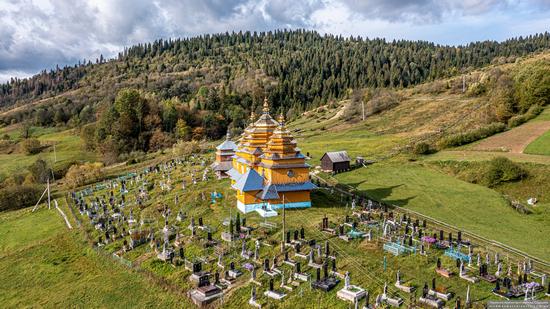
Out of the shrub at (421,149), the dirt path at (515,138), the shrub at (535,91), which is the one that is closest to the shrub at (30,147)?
the shrub at (421,149)

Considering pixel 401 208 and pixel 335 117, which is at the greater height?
pixel 335 117

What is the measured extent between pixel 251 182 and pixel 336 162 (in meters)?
17.9

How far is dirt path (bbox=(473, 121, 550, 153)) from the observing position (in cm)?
5278

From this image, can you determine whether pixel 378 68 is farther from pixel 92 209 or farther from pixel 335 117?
pixel 92 209

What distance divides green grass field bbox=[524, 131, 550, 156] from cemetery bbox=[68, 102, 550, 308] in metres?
23.9

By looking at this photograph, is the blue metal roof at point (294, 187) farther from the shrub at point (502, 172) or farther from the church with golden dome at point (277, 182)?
the shrub at point (502, 172)

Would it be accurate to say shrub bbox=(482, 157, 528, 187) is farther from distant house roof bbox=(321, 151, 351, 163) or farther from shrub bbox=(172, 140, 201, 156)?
shrub bbox=(172, 140, 201, 156)

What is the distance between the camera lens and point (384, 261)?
2311cm

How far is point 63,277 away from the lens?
1174 inches

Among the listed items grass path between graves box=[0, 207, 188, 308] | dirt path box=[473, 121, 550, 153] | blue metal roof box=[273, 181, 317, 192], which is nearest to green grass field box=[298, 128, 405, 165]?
dirt path box=[473, 121, 550, 153]

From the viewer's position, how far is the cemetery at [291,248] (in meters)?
20.9

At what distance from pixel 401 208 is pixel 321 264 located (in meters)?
15.4

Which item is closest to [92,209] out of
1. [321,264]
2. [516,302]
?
[321,264]

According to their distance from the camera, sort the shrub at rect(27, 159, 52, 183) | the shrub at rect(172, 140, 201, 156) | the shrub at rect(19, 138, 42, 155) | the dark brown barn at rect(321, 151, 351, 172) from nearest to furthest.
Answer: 1. the dark brown barn at rect(321, 151, 351, 172)
2. the shrub at rect(27, 159, 52, 183)
3. the shrub at rect(172, 140, 201, 156)
4. the shrub at rect(19, 138, 42, 155)
